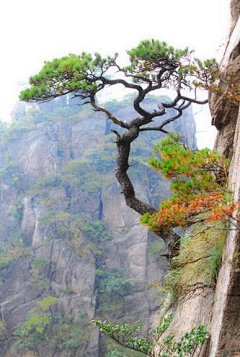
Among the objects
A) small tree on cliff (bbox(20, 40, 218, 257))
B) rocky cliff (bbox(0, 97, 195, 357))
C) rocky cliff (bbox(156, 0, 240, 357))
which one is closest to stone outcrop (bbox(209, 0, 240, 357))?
rocky cliff (bbox(156, 0, 240, 357))

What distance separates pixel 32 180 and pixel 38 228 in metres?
3.55

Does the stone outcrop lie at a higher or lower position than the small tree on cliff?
lower

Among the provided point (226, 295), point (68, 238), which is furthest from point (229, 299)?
point (68, 238)

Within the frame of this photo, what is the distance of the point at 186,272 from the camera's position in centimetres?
345

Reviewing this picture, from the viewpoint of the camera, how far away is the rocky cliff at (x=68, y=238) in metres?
16.4

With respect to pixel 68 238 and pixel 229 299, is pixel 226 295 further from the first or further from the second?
pixel 68 238

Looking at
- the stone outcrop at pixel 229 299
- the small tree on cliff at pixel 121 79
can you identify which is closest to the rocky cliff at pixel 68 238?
the small tree on cliff at pixel 121 79

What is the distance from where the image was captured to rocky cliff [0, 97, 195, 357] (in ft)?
53.9

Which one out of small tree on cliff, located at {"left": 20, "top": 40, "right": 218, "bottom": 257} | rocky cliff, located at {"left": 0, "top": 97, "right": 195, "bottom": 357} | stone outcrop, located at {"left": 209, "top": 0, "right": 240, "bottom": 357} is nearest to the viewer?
stone outcrop, located at {"left": 209, "top": 0, "right": 240, "bottom": 357}

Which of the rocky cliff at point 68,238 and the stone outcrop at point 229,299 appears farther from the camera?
the rocky cliff at point 68,238

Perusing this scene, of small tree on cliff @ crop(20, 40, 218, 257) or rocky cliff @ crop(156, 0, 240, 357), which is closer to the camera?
rocky cliff @ crop(156, 0, 240, 357)

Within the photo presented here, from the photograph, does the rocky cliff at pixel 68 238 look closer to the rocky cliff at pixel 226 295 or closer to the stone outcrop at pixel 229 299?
the rocky cliff at pixel 226 295

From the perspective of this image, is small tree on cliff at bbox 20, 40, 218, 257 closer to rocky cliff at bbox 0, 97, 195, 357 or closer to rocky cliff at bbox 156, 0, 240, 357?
rocky cliff at bbox 156, 0, 240, 357

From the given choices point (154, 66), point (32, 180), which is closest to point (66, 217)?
point (32, 180)
